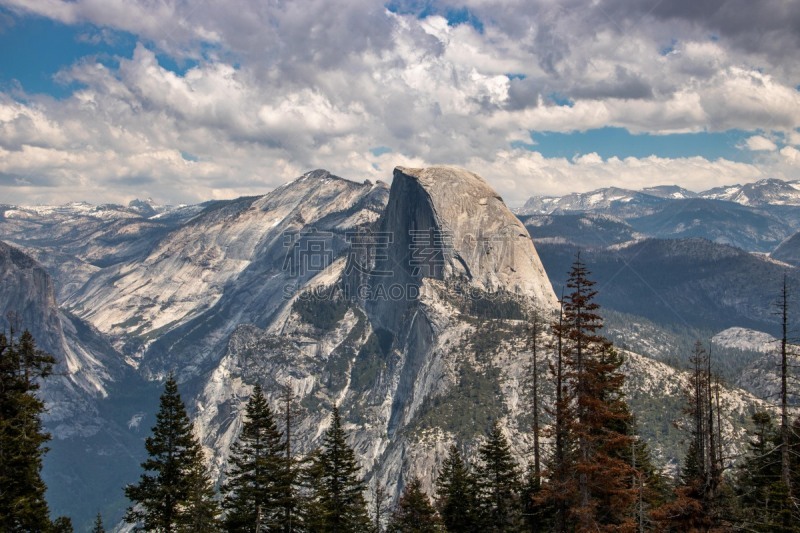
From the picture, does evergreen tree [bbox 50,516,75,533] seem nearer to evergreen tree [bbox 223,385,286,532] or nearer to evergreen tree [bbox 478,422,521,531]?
evergreen tree [bbox 223,385,286,532]

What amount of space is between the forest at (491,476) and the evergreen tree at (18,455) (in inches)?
3.5

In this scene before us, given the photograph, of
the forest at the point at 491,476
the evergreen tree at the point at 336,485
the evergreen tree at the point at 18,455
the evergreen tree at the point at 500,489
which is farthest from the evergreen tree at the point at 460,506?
the evergreen tree at the point at 18,455

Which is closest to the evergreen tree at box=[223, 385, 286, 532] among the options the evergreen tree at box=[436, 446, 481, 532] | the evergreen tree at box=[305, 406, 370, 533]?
the evergreen tree at box=[305, 406, 370, 533]

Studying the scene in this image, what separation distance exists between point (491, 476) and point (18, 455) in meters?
39.0

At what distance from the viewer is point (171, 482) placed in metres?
46.1

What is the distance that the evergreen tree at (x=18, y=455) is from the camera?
38750 millimetres

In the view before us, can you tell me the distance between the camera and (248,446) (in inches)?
1938

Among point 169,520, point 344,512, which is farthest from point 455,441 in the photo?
point 169,520

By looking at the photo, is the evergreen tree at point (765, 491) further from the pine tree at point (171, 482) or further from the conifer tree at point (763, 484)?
the pine tree at point (171, 482)

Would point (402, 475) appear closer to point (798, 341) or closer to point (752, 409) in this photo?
point (752, 409)

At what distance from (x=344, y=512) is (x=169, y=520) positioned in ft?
48.8

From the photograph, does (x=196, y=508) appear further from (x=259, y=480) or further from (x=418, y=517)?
(x=418, y=517)

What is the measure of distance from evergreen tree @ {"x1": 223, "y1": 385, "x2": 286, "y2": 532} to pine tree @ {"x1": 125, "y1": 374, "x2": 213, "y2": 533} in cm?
272

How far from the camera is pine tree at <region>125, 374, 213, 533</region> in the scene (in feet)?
150
